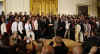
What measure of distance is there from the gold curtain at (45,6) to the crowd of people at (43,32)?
6.28 meters

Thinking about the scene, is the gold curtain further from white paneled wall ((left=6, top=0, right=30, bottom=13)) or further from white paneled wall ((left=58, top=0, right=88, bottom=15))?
white paneled wall ((left=6, top=0, right=30, bottom=13))

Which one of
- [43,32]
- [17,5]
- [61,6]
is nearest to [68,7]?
[61,6]

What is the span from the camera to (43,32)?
9414mm

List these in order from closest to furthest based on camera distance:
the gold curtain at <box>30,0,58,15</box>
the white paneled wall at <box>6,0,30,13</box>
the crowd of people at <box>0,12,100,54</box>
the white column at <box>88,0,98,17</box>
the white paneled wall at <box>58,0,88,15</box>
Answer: the crowd of people at <box>0,12,100,54</box> → the white paneled wall at <box>6,0,30,13</box> → the white column at <box>88,0,98,17</box> → the white paneled wall at <box>58,0,88,15</box> → the gold curtain at <box>30,0,58,15</box>

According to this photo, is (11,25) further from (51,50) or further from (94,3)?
(94,3)

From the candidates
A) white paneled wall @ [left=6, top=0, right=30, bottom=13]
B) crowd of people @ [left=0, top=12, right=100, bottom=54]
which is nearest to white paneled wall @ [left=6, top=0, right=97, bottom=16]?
white paneled wall @ [left=6, top=0, right=30, bottom=13]

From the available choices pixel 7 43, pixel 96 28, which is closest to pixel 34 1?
pixel 96 28

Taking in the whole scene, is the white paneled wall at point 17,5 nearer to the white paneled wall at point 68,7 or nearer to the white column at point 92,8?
the white paneled wall at point 68,7

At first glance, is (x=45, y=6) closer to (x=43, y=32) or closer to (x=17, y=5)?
(x=17, y=5)

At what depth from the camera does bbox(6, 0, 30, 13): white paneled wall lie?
16.5m

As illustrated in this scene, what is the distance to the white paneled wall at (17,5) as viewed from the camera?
648 inches

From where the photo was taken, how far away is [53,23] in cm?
1134

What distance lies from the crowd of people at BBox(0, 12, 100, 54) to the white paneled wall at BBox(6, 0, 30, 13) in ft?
18.4

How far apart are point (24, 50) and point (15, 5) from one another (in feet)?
43.4
